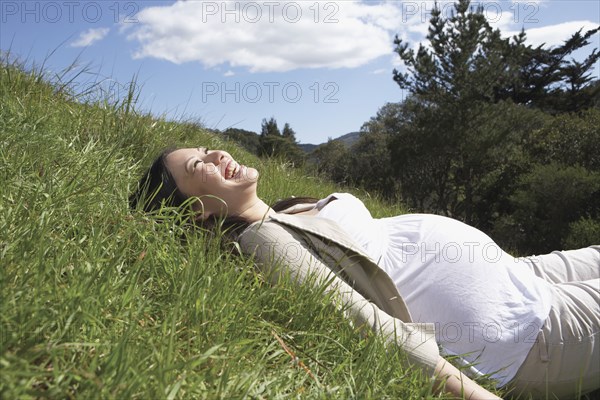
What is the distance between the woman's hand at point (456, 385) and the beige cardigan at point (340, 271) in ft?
0.12

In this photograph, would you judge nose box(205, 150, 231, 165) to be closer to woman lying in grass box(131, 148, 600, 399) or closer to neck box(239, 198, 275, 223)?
woman lying in grass box(131, 148, 600, 399)

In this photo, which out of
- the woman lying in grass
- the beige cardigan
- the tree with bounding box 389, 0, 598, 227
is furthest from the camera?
the tree with bounding box 389, 0, 598, 227

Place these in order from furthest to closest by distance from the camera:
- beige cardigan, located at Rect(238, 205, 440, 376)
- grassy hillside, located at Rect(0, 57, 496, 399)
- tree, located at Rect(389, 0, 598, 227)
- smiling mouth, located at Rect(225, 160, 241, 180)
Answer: tree, located at Rect(389, 0, 598, 227)
smiling mouth, located at Rect(225, 160, 241, 180)
beige cardigan, located at Rect(238, 205, 440, 376)
grassy hillside, located at Rect(0, 57, 496, 399)

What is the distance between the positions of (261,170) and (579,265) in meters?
3.32

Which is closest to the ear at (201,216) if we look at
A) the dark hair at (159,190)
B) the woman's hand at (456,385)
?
the dark hair at (159,190)

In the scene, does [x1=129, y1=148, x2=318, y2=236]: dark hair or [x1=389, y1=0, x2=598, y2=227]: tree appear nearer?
[x1=129, y1=148, x2=318, y2=236]: dark hair

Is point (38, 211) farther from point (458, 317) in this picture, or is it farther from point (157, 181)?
point (458, 317)

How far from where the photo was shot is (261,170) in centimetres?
557

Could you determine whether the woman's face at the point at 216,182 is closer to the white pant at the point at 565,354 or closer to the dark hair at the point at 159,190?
the dark hair at the point at 159,190

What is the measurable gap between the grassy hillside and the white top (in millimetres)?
499

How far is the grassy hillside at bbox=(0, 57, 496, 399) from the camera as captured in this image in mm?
1256

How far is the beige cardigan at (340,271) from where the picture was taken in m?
2.01

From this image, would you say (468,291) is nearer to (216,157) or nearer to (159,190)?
(216,157)

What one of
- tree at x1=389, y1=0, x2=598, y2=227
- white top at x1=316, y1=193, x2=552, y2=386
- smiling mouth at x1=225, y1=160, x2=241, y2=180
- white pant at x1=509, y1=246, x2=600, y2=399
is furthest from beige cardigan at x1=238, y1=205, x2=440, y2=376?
tree at x1=389, y1=0, x2=598, y2=227
